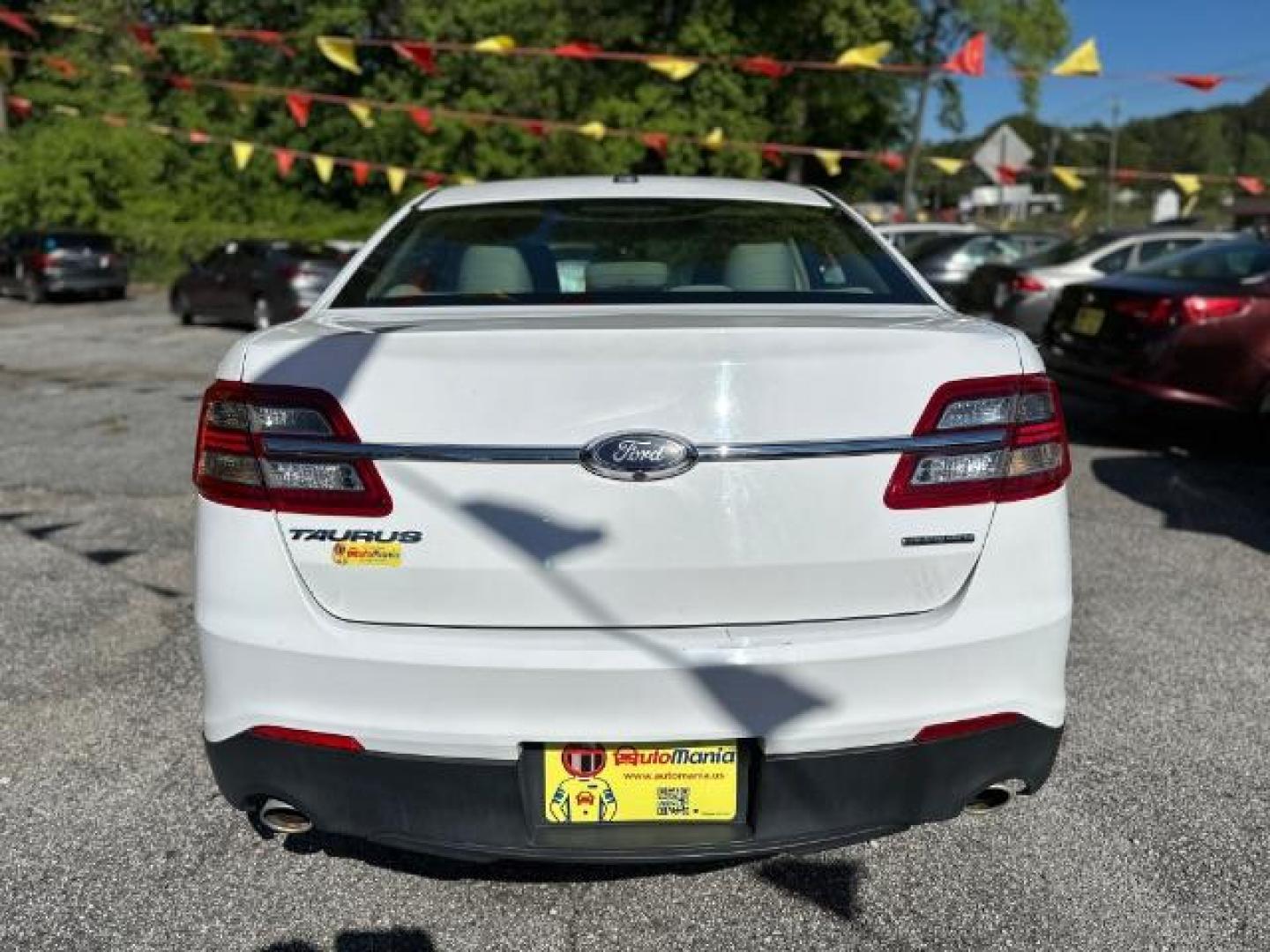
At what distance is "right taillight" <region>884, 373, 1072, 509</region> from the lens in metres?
2.05

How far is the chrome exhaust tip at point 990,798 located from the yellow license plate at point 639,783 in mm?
509

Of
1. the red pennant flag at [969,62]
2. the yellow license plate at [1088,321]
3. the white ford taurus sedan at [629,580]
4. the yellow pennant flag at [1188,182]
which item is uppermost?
the red pennant flag at [969,62]

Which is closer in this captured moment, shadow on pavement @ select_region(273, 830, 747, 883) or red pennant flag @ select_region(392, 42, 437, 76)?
shadow on pavement @ select_region(273, 830, 747, 883)

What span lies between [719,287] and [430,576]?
121 centimetres

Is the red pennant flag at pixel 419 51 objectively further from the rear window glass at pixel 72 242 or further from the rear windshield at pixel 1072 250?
the rear window glass at pixel 72 242

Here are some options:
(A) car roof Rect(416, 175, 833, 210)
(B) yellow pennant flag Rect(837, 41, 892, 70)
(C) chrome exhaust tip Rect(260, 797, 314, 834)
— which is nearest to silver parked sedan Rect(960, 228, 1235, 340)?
(B) yellow pennant flag Rect(837, 41, 892, 70)

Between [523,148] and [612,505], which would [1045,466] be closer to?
[612,505]

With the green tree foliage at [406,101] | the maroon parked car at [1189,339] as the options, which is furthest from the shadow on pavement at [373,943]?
the green tree foliage at [406,101]

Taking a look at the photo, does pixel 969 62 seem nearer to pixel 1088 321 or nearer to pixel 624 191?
pixel 1088 321

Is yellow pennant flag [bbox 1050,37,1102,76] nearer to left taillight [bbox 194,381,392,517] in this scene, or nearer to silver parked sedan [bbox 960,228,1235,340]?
silver parked sedan [bbox 960,228,1235,340]

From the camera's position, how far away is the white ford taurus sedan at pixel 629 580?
6.58 ft

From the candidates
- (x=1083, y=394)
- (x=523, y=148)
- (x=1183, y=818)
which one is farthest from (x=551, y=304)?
(x=523, y=148)

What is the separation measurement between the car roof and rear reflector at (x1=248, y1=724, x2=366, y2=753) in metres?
1.81

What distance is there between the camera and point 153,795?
299cm
